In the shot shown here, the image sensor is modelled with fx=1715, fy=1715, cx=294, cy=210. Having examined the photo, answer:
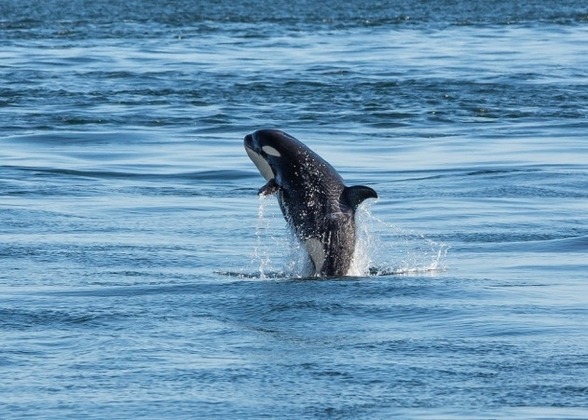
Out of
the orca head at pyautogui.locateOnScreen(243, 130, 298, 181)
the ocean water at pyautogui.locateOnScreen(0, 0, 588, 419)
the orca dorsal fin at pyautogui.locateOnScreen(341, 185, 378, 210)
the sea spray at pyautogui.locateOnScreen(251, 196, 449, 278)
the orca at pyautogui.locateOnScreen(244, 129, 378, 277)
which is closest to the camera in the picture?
the ocean water at pyautogui.locateOnScreen(0, 0, 588, 419)

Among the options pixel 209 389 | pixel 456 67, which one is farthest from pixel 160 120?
pixel 209 389

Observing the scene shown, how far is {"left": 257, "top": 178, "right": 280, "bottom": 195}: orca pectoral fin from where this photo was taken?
12156mm

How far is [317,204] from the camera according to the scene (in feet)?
40.8

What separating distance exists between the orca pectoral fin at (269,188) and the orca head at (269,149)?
204 millimetres

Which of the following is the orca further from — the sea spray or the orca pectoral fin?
the sea spray

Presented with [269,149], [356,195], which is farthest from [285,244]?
[356,195]

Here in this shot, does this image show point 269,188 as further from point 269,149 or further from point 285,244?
point 285,244

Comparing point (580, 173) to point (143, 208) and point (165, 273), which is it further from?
point (165, 273)

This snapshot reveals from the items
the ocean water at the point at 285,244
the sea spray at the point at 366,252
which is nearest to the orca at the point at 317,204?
the sea spray at the point at 366,252

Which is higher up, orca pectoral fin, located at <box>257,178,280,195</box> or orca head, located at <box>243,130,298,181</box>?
orca head, located at <box>243,130,298,181</box>

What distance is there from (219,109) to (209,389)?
18089 millimetres

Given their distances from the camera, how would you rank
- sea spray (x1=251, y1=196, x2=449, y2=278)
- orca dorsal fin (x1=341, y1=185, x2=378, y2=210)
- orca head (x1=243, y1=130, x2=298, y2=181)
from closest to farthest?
orca dorsal fin (x1=341, y1=185, x2=378, y2=210) → orca head (x1=243, y1=130, x2=298, y2=181) → sea spray (x1=251, y1=196, x2=449, y2=278)

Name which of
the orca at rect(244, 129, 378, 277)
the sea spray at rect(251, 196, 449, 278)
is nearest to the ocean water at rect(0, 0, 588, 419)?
the sea spray at rect(251, 196, 449, 278)

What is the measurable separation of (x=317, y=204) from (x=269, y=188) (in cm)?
41
